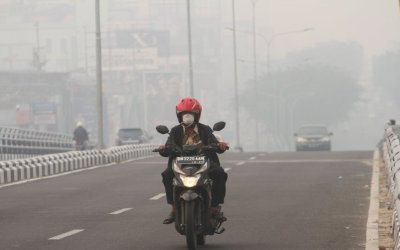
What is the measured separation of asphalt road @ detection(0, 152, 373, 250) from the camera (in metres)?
14.6

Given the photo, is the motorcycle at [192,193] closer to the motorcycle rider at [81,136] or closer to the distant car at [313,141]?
the motorcycle rider at [81,136]

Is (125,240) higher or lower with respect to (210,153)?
lower

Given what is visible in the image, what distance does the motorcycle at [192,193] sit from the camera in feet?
43.7

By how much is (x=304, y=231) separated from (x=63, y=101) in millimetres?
128670

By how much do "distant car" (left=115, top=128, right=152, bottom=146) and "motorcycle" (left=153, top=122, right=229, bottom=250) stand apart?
190ft

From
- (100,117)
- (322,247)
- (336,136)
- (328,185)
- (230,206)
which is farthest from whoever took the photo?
(336,136)

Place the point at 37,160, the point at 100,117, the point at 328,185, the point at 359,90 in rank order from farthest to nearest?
the point at 359,90 → the point at 100,117 → the point at 37,160 → the point at 328,185

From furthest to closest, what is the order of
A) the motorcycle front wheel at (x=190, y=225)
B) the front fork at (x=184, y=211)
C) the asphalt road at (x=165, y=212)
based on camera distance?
the asphalt road at (x=165, y=212)
the front fork at (x=184, y=211)
the motorcycle front wheel at (x=190, y=225)

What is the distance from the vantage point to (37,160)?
3359 centimetres

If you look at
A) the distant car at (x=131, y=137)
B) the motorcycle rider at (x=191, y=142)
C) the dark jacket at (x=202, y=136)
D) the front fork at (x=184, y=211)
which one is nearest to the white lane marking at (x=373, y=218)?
the motorcycle rider at (x=191, y=142)

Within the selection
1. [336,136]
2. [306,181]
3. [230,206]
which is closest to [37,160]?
[306,181]

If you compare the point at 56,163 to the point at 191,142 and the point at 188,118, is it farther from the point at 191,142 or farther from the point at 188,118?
the point at 188,118

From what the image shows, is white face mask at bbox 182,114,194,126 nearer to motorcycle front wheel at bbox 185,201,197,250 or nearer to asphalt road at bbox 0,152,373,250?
motorcycle front wheel at bbox 185,201,197,250

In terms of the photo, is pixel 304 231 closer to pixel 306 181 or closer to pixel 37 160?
pixel 306 181
